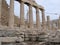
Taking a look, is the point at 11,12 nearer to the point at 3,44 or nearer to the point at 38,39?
the point at 38,39

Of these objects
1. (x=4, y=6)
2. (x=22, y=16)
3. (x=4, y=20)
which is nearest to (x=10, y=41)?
(x=22, y=16)

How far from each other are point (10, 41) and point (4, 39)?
341 millimetres

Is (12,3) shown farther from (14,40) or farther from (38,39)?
(14,40)

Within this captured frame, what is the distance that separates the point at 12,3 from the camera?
23.0 metres

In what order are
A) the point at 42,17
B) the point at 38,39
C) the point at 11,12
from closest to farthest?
the point at 38,39 → the point at 11,12 → the point at 42,17

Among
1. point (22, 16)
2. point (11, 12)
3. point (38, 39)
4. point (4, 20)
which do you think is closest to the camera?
point (38, 39)

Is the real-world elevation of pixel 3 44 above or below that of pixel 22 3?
below

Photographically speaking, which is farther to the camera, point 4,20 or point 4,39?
point 4,20

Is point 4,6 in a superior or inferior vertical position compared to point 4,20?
superior

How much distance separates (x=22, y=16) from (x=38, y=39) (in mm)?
11179

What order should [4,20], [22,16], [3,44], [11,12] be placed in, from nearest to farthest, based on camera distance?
[3,44]
[11,12]
[22,16]
[4,20]

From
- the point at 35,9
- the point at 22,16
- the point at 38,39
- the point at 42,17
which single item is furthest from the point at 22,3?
the point at 38,39

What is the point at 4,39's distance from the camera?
28.6ft

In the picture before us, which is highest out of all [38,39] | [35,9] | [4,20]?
[35,9]
